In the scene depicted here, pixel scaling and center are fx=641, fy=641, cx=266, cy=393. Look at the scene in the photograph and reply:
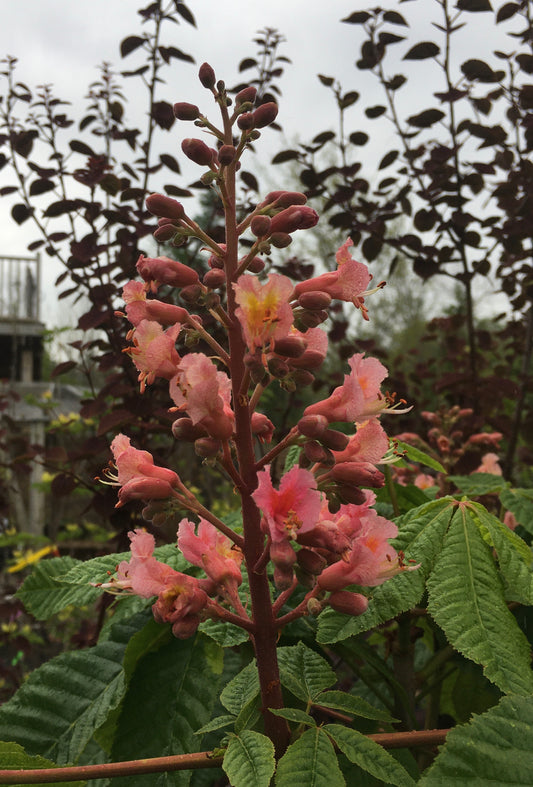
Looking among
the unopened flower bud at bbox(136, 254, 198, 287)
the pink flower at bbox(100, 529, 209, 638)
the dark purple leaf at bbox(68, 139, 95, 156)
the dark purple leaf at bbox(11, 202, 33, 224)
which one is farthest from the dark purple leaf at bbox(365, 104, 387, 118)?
the pink flower at bbox(100, 529, 209, 638)

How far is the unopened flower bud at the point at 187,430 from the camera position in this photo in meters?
0.85

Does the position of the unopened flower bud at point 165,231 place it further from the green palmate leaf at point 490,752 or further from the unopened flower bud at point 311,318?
the green palmate leaf at point 490,752

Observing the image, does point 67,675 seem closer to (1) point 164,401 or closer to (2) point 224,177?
(2) point 224,177

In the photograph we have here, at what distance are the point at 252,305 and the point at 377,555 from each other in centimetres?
38

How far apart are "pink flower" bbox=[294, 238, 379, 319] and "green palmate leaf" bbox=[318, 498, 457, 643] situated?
16.4 inches

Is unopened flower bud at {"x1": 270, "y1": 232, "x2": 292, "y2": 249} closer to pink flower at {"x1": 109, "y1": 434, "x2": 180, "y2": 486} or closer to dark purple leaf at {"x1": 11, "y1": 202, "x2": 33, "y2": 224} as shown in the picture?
pink flower at {"x1": 109, "y1": 434, "x2": 180, "y2": 486}

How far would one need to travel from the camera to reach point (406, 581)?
996mm

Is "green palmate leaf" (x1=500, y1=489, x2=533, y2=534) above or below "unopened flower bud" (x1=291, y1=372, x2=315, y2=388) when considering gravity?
below

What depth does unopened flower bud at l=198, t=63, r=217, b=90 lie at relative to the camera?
99cm

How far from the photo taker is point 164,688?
1.10 metres

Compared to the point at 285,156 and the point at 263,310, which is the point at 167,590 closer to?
the point at 263,310

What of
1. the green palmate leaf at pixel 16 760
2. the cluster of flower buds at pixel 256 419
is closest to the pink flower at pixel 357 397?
the cluster of flower buds at pixel 256 419

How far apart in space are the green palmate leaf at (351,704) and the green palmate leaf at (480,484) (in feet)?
2.20

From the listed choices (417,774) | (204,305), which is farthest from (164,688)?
(204,305)
